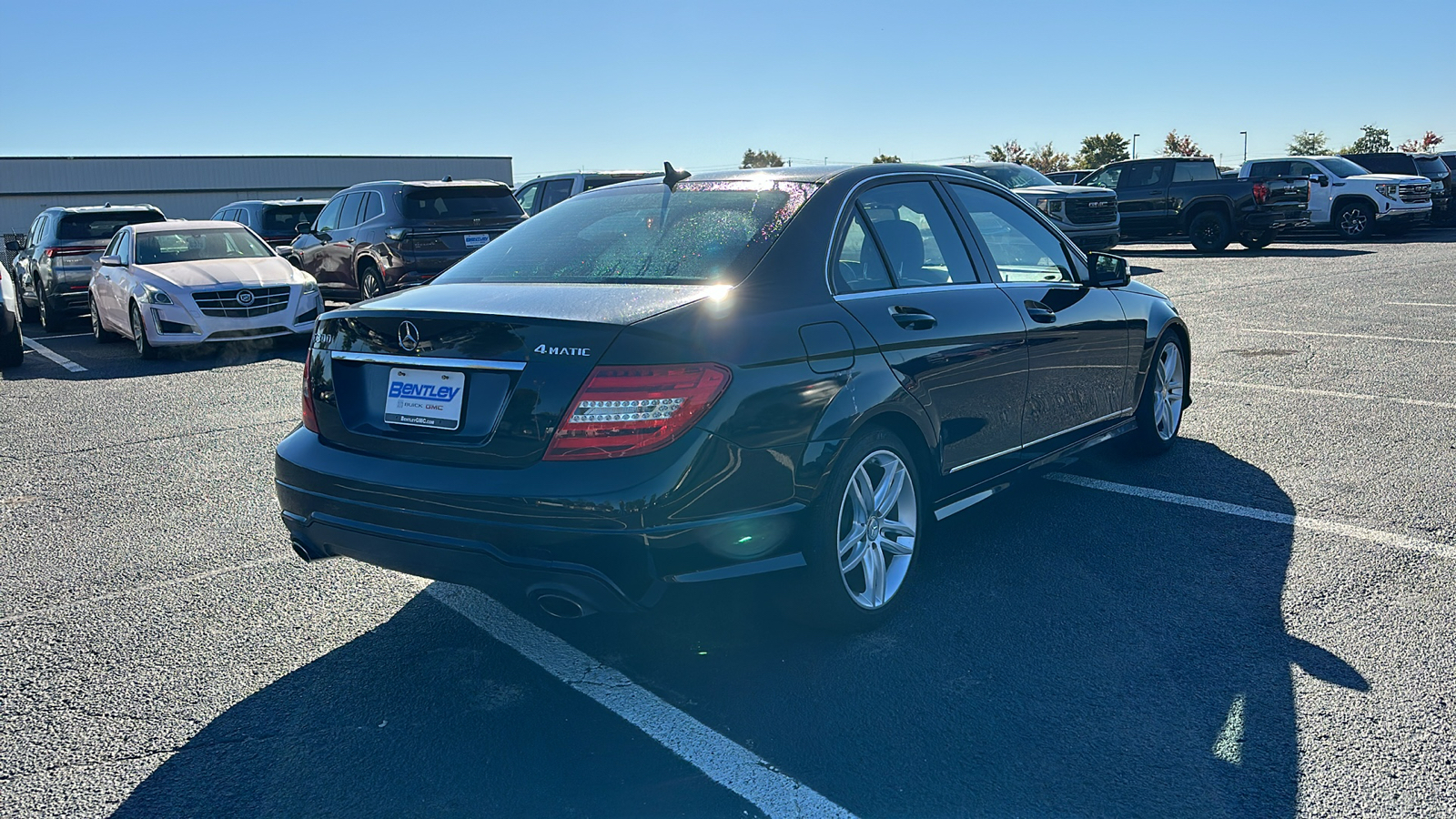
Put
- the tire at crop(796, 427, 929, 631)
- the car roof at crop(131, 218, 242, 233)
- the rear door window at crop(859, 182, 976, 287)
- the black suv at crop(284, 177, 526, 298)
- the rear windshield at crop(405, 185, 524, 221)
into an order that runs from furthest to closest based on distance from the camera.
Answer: the rear windshield at crop(405, 185, 524, 221)
the black suv at crop(284, 177, 526, 298)
the car roof at crop(131, 218, 242, 233)
the rear door window at crop(859, 182, 976, 287)
the tire at crop(796, 427, 929, 631)

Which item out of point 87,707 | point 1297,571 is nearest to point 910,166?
point 1297,571

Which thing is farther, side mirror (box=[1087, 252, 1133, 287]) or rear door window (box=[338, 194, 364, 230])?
rear door window (box=[338, 194, 364, 230])

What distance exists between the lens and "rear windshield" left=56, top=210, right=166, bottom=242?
641 inches

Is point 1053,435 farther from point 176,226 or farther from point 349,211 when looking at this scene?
point 349,211

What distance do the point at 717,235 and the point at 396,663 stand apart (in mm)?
1778

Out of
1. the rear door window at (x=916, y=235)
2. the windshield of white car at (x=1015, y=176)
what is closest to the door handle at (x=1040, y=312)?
the rear door window at (x=916, y=235)

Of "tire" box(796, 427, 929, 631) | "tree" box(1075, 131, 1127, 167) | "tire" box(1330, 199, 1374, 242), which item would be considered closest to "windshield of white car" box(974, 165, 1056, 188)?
"tire" box(1330, 199, 1374, 242)

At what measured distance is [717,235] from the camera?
13.3 feet

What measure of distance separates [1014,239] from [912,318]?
1.28 meters

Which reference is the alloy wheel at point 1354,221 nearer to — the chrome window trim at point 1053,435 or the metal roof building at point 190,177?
the chrome window trim at point 1053,435

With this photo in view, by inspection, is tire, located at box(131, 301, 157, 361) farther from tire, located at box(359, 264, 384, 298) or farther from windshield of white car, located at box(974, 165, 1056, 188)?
windshield of white car, located at box(974, 165, 1056, 188)

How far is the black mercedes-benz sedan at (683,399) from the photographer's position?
3.34 meters

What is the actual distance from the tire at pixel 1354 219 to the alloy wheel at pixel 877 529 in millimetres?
25028

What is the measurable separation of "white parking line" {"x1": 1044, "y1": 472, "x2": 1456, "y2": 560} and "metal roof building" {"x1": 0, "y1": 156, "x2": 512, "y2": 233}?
5128 cm
